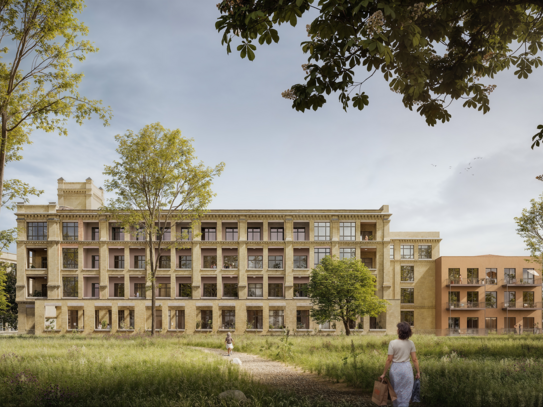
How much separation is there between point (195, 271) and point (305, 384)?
41.8 m

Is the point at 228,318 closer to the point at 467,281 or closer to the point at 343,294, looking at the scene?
the point at 343,294

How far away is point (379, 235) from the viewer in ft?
178

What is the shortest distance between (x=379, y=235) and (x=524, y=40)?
4537 centimetres

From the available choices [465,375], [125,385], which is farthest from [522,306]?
[125,385]

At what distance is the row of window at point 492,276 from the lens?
57.6 m

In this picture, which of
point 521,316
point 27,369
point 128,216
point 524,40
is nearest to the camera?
point 524,40

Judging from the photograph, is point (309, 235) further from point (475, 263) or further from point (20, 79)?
point (20, 79)

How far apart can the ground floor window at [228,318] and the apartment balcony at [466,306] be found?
28345 mm

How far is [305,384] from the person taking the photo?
13.0 m

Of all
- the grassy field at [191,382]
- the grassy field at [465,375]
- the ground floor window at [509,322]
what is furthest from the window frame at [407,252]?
the grassy field at [191,382]

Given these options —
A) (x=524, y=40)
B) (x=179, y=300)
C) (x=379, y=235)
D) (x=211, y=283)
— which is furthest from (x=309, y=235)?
(x=524, y=40)

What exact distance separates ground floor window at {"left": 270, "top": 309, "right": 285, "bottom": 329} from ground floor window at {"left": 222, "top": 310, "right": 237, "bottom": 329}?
4.72m

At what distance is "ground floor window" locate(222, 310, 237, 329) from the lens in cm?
5263

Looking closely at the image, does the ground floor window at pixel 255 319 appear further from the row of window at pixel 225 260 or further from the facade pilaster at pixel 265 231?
the facade pilaster at pixel 265 231
